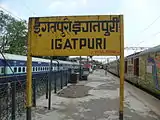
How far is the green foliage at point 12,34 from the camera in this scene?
1563 inches

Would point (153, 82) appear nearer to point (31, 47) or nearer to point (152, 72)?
point (152, 72)

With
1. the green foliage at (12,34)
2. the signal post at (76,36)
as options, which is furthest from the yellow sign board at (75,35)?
the green foliage at (12,34)

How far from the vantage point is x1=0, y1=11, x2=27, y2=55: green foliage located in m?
39.7

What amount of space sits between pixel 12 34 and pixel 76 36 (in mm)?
38115

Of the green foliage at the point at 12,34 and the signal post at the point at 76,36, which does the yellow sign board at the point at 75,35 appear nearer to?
the signal post at the point at 76,36

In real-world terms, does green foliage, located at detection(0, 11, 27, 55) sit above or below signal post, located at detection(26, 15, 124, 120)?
above

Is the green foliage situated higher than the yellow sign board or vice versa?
the green foliage

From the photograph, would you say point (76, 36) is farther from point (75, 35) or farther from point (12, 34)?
point (12, 34)

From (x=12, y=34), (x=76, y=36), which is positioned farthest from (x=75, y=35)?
(x=12, y=34)

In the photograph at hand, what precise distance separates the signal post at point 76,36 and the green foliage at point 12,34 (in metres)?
35.1

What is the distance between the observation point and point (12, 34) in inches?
1622

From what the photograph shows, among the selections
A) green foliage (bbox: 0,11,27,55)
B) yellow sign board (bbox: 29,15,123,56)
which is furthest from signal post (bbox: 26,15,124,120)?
green foliage (bbox: 0,11,27,55)

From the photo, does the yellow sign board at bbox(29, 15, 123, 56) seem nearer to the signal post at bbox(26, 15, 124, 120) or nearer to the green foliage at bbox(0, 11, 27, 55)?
the signal post at bbox(26, 15, 124, 120)

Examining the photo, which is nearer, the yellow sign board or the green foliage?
the yellow sign board
